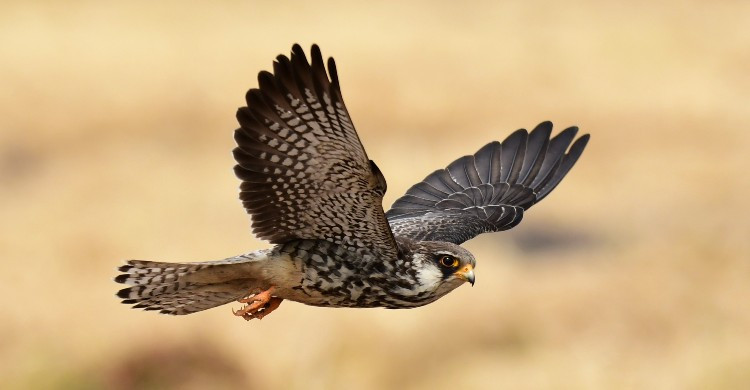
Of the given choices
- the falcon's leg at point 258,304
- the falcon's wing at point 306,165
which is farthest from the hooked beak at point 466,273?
the falcon's leg at point 258,304

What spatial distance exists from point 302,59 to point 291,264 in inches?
66.3

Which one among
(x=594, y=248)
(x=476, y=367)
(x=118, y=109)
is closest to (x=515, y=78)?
(x=594, y=248)

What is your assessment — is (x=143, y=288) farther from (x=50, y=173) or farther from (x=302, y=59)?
(x=50, y=173)

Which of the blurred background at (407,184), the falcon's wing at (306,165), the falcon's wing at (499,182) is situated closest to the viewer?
the falcon's wing at (306,165)

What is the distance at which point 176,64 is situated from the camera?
28859 millimetres

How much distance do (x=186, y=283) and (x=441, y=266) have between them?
1.70 meters

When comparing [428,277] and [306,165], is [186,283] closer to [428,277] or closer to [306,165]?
[306,165]

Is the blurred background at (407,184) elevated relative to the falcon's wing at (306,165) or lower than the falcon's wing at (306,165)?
elevated

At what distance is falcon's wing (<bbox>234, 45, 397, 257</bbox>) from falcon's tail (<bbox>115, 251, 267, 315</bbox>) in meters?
0.29

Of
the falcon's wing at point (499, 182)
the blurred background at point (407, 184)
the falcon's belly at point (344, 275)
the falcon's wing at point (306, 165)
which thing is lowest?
the falcon's belly at point (344, 275)

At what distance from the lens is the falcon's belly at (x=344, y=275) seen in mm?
9445

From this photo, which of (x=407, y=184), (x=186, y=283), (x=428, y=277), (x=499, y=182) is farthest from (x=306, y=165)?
(x=407, y=184)

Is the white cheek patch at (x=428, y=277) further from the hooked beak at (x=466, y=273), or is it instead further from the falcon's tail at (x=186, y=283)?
the falcon's tail at (x=186, y=283)

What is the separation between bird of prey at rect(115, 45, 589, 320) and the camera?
8633 millimetres
